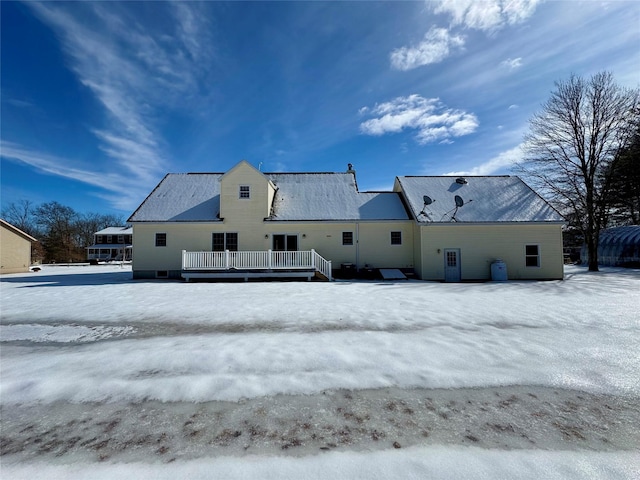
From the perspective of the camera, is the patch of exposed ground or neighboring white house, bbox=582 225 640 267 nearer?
the patch of exposed ground

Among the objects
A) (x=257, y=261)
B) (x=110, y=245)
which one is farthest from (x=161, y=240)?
(x=110, y=245)

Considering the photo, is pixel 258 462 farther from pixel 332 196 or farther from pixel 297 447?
pixel 332 196

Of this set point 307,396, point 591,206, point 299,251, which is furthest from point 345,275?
point 591,206

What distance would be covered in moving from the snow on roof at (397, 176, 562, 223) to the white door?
172 cm

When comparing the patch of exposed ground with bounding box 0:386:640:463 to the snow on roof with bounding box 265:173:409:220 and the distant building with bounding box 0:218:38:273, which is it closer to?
the snow on roof with bounding box 265:173:409:220

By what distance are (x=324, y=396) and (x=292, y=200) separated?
15.0 meters

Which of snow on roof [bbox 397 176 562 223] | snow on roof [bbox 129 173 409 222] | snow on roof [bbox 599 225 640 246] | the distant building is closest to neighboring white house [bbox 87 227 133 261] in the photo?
the distant building

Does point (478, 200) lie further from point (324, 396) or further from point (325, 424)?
point (325, 424)

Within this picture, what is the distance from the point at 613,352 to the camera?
473 centimetres

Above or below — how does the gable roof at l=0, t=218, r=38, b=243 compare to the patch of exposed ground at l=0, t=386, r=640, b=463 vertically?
above

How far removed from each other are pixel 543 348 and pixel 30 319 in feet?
36.4

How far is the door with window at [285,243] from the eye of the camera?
54.2ft

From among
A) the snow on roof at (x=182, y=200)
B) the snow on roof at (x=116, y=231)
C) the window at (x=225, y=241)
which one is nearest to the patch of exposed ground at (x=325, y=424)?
the window at (x=225, y=241)

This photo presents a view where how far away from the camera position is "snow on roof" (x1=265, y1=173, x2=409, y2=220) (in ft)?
54.7
